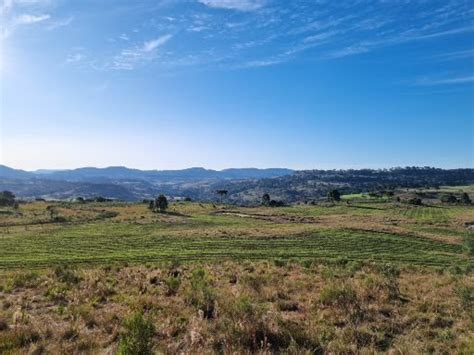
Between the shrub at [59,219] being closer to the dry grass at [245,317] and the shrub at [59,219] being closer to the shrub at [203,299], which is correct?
the dry grass at [245,317]

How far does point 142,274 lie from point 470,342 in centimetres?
1543

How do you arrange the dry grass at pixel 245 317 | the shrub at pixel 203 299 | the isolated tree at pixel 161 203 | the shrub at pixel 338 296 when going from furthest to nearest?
1. the isolated tree at pixel 161 203
2. the shrub at pixel 338 296
3. the shrub at pixel 203 299
4. the dry grass at pixel 245 317

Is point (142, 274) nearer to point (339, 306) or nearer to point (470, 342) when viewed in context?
point (339, 306)

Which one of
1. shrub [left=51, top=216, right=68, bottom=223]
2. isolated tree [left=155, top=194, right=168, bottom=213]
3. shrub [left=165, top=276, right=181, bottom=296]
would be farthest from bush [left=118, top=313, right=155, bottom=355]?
isolated tree [left=155, top=194, right=168, bottom=213]

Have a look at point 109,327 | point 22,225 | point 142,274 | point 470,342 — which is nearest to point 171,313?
point 109,327

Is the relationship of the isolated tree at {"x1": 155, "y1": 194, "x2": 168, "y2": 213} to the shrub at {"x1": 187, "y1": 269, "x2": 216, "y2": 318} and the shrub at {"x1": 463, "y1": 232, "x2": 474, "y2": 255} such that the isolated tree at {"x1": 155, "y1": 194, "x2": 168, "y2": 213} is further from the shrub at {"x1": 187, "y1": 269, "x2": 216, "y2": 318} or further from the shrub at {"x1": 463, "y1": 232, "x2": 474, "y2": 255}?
the shrub at {"x1": 187, "y1": 269, "x2": 216, "y2": 318}

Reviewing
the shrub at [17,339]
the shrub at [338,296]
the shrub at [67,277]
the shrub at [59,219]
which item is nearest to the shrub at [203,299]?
the shrub at [338,296]

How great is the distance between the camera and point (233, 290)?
15.4m

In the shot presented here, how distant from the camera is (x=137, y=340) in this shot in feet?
25.6

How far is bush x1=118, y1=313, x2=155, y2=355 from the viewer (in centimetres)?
749

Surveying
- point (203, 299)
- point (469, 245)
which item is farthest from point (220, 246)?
point (203, 299)

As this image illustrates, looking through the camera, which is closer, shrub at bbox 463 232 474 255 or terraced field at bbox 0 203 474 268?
terraced field at bbox 0 203 474 268

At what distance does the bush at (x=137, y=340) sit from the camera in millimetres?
7486

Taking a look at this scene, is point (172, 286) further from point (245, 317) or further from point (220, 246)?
point (220, 246)
